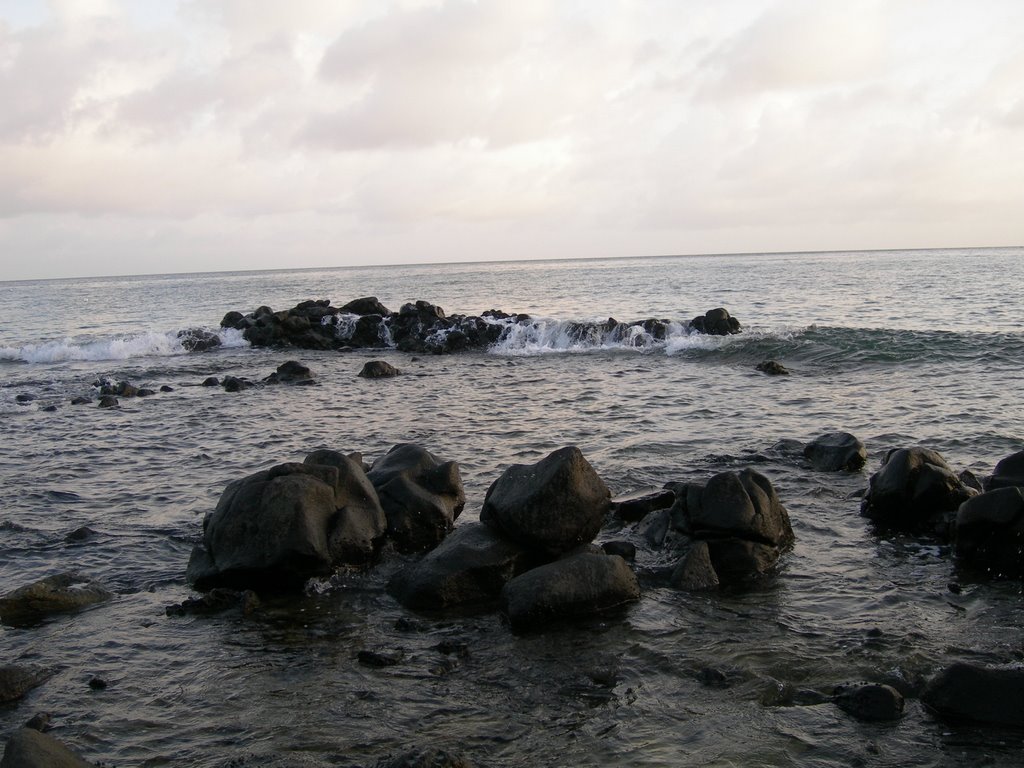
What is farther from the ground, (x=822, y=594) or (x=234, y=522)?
(x=234, y=522)

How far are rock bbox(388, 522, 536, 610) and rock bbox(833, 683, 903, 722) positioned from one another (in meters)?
4.30

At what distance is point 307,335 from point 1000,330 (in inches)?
1281

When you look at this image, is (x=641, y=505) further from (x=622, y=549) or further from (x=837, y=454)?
(x=837, y=454)

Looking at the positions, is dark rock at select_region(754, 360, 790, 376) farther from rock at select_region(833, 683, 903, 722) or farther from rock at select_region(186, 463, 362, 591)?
rock at select_region(833, 683, 903, 722)

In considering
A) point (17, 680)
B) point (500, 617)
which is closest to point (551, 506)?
point (500, 617)

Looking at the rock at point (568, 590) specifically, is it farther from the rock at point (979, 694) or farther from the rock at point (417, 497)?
the rock at point (979, 694)

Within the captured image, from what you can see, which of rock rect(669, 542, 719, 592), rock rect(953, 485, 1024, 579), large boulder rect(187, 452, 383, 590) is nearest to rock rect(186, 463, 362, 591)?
large boulder rect(187, 452, 383, 590)

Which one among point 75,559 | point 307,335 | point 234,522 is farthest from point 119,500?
point 307,335

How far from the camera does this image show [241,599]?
9914 mm

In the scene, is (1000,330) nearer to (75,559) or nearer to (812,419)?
(812,419)

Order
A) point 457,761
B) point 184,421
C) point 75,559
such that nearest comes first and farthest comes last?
1. point 457,761
2. point 75,559
3. point 184,421

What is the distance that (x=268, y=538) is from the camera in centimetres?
1025

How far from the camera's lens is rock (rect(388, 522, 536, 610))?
32.1 feet

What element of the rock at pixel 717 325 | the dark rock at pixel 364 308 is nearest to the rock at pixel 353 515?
the rock at pixel 717 325
